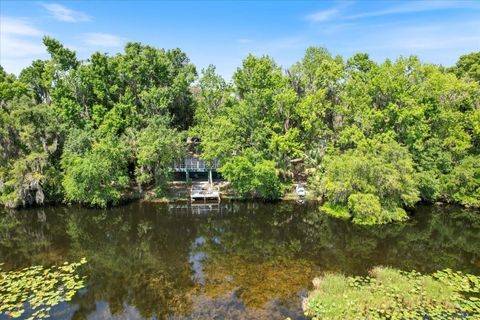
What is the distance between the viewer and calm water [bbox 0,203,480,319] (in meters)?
16.8

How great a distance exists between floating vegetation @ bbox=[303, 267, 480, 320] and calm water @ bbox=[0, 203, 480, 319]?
3.81 ft

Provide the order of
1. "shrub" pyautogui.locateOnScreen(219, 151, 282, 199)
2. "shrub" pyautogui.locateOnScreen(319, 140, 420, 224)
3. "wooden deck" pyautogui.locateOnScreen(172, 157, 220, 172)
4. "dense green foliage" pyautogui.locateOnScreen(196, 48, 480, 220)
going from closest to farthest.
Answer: "shrub" pyautogui.locateOnScreen(319, 140, 420, 224)
"dense green foliage" pyautogui.locateOnScreen(196, 48, 480, 220)
"shrub" pyautogui.locateOnScreen(219, 151, 282, 199)
"wooden deck" pyautogui.locateOnScreen(172, 157, 220, 172)

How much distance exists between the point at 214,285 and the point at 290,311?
4790mm

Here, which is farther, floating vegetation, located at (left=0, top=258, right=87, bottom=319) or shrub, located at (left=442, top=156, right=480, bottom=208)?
shrub, located at (left=442, top=156, right=480, bottom=208)

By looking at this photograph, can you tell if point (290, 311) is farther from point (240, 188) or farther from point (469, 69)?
point (469, 69)

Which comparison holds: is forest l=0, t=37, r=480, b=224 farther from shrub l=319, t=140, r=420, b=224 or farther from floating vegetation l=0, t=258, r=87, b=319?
floating vegetation l=0, t=258, r=87, b=319

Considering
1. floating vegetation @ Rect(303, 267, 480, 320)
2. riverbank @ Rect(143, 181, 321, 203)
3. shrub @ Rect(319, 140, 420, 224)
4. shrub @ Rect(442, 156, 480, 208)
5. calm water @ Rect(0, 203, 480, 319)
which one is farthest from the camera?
riverbank @ Rect(143, 181, 321, 203)

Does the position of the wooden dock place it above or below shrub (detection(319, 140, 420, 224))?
below

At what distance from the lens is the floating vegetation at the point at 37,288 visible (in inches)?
625

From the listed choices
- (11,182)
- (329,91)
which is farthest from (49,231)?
(329,91)

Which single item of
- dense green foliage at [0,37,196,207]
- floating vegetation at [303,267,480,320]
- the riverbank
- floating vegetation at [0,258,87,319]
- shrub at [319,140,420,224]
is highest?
dense green foliage at [0,37,196,207]

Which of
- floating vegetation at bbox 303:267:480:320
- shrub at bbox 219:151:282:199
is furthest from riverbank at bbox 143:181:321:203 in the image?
floating vegetation at bbox 303:267:480:320

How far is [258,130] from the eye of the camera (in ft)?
115

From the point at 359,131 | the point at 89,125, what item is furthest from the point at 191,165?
the point at 359,131
